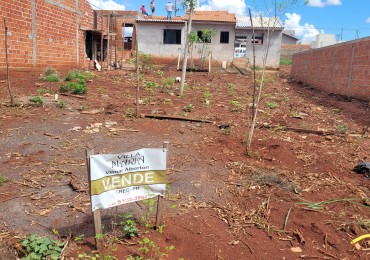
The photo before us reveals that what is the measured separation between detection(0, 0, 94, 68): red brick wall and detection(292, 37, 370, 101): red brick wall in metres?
11.7

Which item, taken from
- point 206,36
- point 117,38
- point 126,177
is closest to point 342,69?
point 126,177

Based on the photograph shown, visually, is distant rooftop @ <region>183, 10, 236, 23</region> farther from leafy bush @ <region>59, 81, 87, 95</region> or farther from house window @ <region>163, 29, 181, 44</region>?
leafy bush @ <region>59, 81, 87, 95</region>

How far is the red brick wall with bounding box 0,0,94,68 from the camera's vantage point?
9906 mm

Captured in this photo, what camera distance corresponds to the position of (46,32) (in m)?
12.0

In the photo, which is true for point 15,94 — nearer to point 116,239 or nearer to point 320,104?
point 116,239

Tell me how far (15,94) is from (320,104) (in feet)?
31.1

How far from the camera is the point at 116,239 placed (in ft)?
8.43

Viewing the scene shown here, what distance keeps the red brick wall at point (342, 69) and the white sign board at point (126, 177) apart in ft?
30.3

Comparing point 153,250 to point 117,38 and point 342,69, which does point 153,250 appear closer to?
point 342,69

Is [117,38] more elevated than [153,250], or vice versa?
[117,38]

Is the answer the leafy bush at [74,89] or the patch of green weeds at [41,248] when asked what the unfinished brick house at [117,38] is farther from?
the patch of green weeds at [41,248]

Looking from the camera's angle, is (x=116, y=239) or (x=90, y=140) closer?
(x=116, y=239)

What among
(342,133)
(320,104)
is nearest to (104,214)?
(342,133)

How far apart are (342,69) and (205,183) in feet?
33.0
